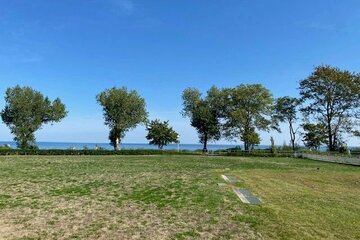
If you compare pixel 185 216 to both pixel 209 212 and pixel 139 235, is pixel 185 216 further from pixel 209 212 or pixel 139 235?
pixel 139 235

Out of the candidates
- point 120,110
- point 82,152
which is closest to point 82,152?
point 82,152

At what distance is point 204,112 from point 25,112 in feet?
103

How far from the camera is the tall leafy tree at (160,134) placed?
7250 centimetres

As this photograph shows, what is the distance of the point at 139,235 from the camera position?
7.70 m

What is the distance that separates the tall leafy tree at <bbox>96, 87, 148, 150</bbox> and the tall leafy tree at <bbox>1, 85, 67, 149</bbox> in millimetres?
9630

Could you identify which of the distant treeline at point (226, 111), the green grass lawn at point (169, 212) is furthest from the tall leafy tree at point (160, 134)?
the green grass lawn at point (169, 212)

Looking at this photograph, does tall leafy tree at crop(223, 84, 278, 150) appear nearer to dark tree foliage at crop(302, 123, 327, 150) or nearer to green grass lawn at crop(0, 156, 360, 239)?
dark tree foliage at crop(302, 123, 327, 150)

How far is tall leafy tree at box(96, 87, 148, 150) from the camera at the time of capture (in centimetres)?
6912

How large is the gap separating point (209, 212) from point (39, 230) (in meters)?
4.20

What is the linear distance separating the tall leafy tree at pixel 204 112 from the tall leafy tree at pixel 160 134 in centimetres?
455

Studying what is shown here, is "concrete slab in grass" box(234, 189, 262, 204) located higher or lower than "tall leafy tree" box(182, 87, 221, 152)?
lower

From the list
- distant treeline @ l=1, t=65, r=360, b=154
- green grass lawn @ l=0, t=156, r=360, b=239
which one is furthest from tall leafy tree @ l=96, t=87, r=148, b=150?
green grass lawn @ l=0, t=156, r=360, b=239

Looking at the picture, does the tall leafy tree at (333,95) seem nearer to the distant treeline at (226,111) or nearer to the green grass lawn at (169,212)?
the distant treeline at (226,111)

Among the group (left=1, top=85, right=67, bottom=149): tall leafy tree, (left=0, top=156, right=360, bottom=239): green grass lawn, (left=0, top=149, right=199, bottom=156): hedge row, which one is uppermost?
(left=1, top=85, right=67, bottom=149): tall leafy tree
